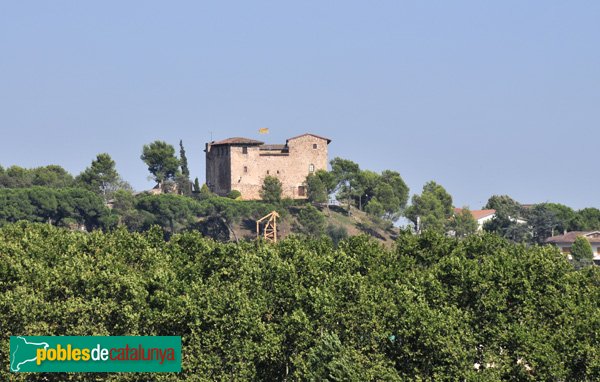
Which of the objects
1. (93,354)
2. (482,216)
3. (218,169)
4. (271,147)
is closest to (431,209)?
(482,216)

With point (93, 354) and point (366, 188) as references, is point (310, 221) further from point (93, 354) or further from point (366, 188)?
point (93, 354)

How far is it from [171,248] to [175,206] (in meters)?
71.1

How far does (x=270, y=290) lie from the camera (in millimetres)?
40312

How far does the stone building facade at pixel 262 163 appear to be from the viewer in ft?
420

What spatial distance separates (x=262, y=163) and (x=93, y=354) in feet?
307

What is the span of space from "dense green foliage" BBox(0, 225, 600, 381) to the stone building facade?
8516 cm

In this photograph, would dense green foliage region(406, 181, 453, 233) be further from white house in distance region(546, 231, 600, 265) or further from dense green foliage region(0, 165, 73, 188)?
dense green foliage region(0, 165, 73, 188)

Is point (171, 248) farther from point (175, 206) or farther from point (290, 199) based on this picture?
point (290, 199)

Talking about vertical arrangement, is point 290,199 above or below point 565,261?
above

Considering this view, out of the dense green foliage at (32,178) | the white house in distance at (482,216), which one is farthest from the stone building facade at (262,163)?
the white house in distance at (482,216)

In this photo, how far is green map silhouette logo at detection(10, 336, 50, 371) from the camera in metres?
35.4

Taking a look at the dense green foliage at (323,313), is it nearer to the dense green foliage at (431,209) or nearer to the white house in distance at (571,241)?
the white house in distance at (571,241)

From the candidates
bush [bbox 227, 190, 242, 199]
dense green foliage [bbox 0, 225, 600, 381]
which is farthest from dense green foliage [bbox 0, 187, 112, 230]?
dense green foliage [bbox 0, 225, 600, 381]

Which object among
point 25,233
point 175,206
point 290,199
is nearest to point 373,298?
point 25,233
